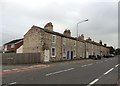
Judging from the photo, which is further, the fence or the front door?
the front door

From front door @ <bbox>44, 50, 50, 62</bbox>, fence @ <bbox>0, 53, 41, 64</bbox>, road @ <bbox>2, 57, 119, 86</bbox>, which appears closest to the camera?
road @ <bbox>2, 57, 119, 86</bbox>

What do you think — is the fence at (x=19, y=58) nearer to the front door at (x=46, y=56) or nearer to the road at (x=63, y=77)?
the front door at (x=46, y=56)

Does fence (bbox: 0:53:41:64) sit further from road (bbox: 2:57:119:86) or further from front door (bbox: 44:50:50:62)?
road (bbox: 2:57:119:86)

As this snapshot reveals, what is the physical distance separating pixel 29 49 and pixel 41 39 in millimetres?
4169

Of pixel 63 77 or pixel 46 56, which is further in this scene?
pixel 46 56

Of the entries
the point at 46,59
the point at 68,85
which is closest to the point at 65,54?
the point at 46,59

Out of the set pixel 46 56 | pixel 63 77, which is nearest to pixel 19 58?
pixel 46 56

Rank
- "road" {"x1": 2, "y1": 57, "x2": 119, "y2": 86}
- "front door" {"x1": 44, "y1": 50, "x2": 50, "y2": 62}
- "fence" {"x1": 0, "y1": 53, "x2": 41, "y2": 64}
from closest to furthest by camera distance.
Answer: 1. "road" {"x1": 2, "y1": 57, "x2": 119, "y2": 86}
2. "fence" {"x1": 0, "y1": 53, "x2": 41, "y2": 64}
3. "front door" {"x1": 44, "y1": 50, "x2": 50, "y2": 62}

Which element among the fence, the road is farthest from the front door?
the road

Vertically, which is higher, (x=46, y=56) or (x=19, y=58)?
(x=46, y=56)

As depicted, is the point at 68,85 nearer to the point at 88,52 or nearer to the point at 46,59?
the point at 46,59

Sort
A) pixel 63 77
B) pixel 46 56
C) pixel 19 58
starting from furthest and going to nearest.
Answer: pixel 46 56
pixel 19 58
pixel 63 77

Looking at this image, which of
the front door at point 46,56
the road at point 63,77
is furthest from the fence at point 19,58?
the road at point 63,77

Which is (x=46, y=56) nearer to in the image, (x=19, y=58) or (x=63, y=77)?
(x=19, y=58)
